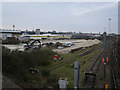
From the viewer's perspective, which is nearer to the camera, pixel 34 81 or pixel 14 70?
pixel 14 70

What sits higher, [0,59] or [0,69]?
[0,59]

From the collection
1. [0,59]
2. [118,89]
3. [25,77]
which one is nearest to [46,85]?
[25,77]

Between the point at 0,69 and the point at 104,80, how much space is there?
9.00 metres

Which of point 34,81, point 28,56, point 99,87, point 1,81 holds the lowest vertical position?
point 99,87

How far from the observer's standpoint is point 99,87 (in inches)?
385

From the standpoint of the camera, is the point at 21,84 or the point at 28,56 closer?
the point at 21,84

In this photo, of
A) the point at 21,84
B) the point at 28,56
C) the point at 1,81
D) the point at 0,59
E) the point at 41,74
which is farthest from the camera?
the point at 28,56

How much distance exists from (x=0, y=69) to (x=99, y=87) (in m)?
7.71

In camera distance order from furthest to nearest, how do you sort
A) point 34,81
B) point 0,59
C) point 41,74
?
point 41,74 → point 34,81 → point 0,59

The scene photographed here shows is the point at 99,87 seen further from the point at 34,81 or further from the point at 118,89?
the point at 34,81

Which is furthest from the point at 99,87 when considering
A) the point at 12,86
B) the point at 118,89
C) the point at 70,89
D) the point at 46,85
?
the point at 12,86

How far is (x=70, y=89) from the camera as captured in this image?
9.07 m

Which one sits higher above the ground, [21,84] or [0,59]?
[0,59]

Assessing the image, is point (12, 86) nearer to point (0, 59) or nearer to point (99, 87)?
point (0, 59)
